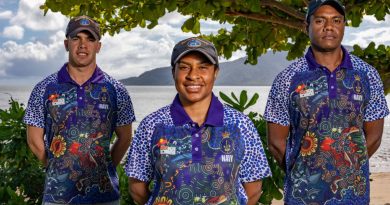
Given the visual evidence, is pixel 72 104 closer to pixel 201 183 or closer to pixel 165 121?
pixel 165 121

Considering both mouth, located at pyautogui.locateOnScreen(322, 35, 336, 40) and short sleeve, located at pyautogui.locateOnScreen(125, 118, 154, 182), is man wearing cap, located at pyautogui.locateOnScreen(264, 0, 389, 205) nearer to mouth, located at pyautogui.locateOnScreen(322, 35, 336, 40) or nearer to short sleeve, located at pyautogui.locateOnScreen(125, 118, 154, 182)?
mouth, located at pyautogui.locateOnScreen(322, 35, 336, 40)

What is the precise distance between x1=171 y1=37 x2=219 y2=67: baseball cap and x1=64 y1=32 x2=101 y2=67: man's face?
1208 mm

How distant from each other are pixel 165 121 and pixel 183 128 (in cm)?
11

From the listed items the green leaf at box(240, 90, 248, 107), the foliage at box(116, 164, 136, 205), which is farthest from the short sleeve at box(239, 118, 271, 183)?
the foliage at box(116, 164, 136, 205)

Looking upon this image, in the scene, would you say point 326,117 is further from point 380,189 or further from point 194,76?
point 380,189

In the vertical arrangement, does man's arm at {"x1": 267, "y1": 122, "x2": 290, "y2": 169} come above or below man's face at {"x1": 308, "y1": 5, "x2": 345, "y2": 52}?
below

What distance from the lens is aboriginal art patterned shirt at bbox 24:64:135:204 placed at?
4.23 m

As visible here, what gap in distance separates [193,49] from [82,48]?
1360 mm

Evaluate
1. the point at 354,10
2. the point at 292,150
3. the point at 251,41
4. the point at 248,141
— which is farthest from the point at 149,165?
the point at 251,41

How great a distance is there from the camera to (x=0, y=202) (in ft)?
19.4

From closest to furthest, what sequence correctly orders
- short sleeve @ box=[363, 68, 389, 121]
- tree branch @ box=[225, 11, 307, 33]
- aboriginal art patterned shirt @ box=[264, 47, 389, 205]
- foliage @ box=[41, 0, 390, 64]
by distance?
aboriginal art patterned shirt @ box=[264, 47, 389, 205], short sleeve @ box=[363, 68, 389, 121], foliage @ box=[41, 0, 390, 64], tree branch @ box=[225, 11, 307, 33]

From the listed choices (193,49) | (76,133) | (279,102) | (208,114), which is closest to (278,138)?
(279,102)

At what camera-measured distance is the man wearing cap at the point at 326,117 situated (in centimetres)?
379

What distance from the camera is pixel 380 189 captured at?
16.3m
